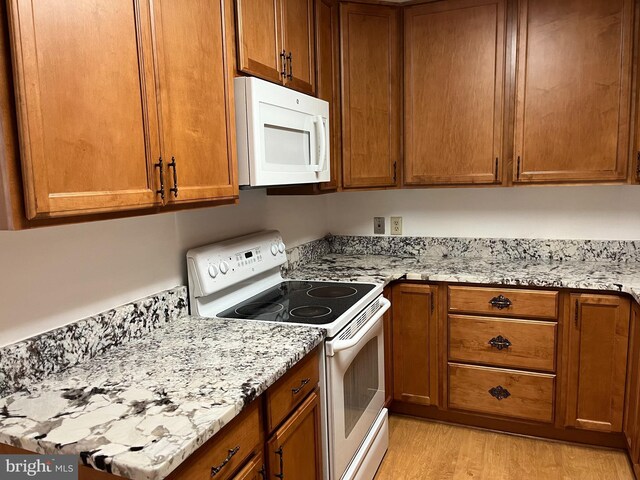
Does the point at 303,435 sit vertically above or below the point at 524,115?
below

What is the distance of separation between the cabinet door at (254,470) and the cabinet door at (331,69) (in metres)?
1.36

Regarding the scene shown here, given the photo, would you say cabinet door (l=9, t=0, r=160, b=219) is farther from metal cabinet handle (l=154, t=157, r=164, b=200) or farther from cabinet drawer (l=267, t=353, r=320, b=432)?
cabinet drawer (l=267, t=353, r=320, b=432)

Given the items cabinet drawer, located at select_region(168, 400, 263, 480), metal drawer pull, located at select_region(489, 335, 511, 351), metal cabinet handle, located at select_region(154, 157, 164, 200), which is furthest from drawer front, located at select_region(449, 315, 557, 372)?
metal cabinet handle, located at select_region(154, 157, 164, 200)

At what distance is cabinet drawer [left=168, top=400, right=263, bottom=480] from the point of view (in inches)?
41.3

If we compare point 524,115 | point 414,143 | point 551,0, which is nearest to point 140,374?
point 414,143

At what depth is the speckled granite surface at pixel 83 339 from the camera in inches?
48.7

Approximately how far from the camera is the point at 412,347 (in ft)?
8.43

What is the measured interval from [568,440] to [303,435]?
1.56 metres

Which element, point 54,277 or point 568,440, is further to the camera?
point 568,440

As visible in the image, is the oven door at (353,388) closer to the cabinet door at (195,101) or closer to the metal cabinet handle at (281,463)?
the metal cabinet handle at (281,463)

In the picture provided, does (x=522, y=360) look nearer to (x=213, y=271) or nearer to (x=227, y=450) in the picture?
(x=213, y=271)

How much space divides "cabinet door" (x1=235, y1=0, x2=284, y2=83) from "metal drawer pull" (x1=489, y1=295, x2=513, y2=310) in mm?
1400

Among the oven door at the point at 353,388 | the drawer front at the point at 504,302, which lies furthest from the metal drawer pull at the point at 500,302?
the oven door at the point at 353,388

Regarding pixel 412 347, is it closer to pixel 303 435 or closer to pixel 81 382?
pixel 303 435
